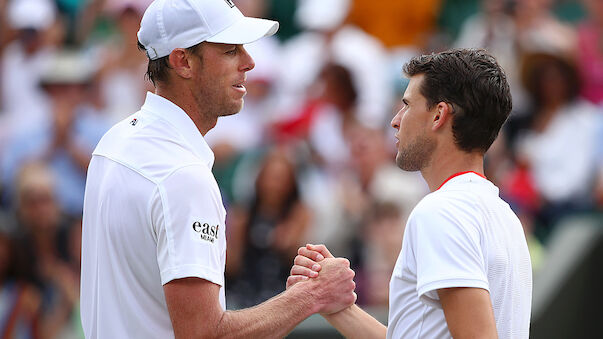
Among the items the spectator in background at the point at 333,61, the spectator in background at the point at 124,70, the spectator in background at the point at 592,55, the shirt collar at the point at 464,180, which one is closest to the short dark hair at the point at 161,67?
the shirt collar at the point at 464,180

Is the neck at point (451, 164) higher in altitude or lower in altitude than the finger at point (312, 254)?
higher

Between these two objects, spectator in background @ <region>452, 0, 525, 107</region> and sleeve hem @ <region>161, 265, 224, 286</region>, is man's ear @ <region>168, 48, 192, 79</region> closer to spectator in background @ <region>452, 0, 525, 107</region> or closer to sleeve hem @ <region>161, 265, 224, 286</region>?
sleeve hem @ <region>161, 265, 224, 286</region>

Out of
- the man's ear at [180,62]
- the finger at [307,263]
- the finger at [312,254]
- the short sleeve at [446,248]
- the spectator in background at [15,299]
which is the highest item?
the man's ear at [180,62]

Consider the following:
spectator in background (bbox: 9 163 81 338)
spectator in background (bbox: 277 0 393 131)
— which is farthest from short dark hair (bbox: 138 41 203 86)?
spectator in background (bbox: 277 0 393 131)

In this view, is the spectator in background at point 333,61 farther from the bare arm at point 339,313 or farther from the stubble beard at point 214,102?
the stubble beard at point 214,102

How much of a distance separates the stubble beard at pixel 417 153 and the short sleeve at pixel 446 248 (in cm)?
27

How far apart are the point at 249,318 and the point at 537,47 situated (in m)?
5.38

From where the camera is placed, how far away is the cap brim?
3.38m

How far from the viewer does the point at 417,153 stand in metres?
3.33

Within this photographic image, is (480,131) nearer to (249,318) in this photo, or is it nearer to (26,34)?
(249,318)

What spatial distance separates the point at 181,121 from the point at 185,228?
420 mm

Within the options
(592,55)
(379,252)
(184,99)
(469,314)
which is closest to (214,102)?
(184,99)

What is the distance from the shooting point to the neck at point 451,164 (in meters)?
3.28

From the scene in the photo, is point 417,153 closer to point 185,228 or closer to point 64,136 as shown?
point 185,228
